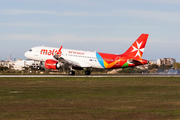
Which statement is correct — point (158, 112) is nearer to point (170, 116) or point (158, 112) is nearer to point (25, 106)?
point (170, 116)

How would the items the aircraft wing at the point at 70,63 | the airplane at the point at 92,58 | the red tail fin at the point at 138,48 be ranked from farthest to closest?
the aircraft wing at the point at 70,63
the red tail fin at the point at 138,48
the airplane at the point at 92,58

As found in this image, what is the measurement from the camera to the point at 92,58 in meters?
69.9

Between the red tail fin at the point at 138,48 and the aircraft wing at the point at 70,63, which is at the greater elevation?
the red tail fin at the point at 138,48

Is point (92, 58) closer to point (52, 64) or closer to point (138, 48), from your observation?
point (52, 64)

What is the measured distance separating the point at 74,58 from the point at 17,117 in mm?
52149

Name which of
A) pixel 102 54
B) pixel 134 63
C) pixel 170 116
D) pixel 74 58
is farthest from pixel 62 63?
pixel 170 116

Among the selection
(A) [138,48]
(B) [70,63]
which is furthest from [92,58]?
(A) [138,48]

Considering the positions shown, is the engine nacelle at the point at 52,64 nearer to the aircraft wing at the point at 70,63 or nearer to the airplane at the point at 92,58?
the airplane at the point at 92,58

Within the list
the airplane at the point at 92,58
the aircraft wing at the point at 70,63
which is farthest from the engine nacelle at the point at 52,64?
the aircraft wing at the point at 70,63

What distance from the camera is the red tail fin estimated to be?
226ft

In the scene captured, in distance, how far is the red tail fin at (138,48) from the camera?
226 ft

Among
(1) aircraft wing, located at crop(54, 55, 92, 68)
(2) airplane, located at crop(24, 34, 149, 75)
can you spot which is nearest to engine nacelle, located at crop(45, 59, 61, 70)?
(2) airplane, located at crop(24, 34, 149, 75)

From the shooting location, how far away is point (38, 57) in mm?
73188

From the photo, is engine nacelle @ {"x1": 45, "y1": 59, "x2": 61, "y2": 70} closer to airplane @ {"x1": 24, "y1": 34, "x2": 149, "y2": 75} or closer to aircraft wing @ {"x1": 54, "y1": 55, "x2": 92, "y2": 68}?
airplane @ {"x1": 24, "y1": 34, "x2": 149, "y2": 75}
